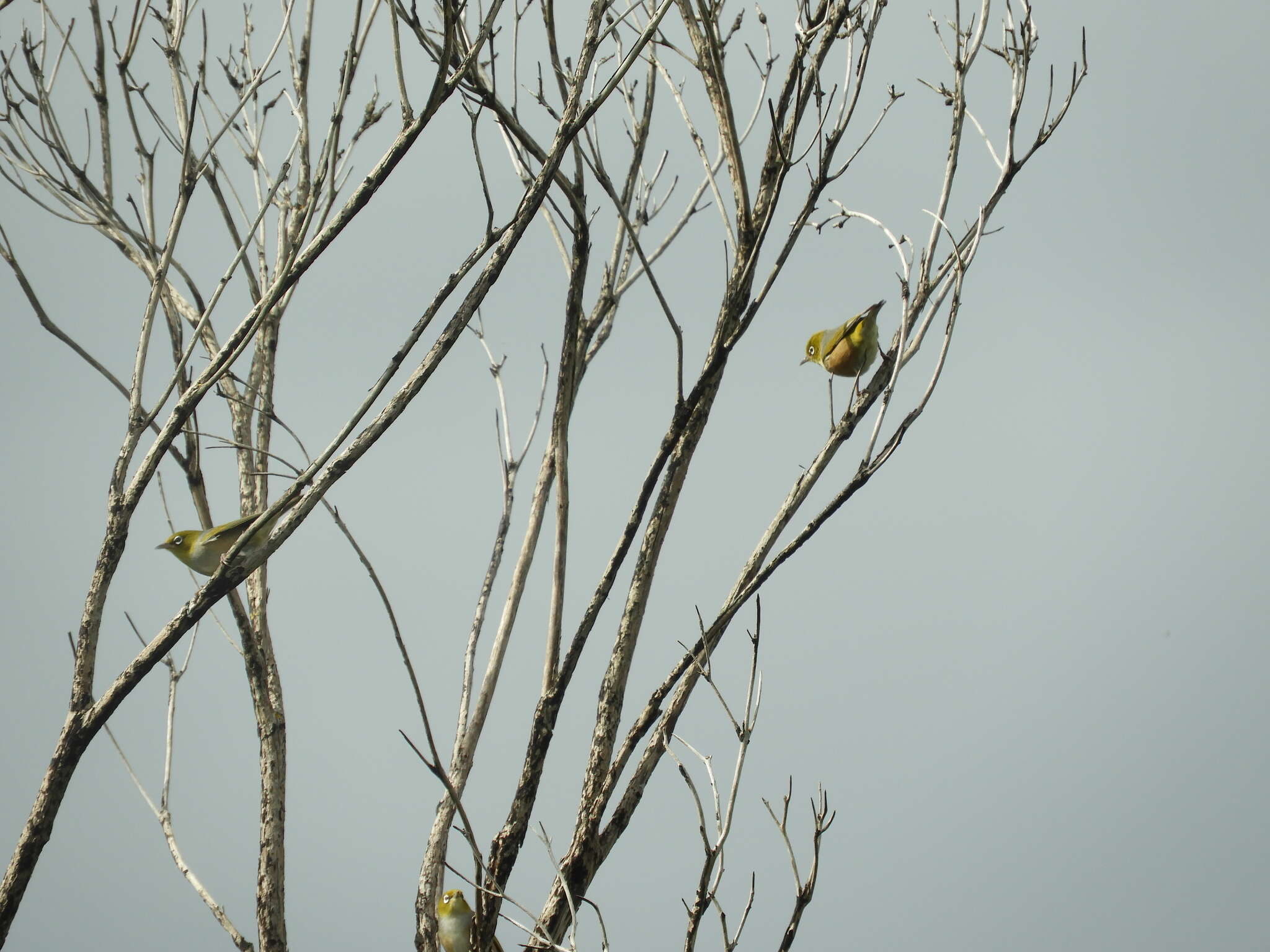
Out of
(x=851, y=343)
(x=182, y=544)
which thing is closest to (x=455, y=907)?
(x=182, y=544)

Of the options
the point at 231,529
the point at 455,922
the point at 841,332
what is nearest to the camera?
the point at 231,529

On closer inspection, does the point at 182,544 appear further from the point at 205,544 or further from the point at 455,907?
the point at 455,907

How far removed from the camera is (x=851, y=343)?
3.27 m

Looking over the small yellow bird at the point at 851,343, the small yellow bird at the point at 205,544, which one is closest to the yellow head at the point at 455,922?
the small yellow bird at the point at 205,544

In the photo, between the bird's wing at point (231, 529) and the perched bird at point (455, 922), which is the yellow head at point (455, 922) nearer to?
the perched bird at point (455, 922)

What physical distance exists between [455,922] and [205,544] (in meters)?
1.84

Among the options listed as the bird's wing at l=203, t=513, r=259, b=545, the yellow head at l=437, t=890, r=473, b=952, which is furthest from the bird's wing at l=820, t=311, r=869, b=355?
the yellow head at l=437, t=890, r=473, b=952

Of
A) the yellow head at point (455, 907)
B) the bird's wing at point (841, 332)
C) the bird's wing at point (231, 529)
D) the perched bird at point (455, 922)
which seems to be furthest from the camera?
the yellow head at point (455, 907)

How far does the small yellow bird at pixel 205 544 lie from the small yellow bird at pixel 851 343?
1.67 meters

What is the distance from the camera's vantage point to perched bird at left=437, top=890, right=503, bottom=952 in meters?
3.83

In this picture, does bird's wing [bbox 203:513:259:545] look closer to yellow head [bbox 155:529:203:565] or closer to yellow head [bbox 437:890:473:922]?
yellow head [bbox 155:529:203:565]

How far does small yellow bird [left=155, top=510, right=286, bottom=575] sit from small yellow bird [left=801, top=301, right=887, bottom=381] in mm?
1668

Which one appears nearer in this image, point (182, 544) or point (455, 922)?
point (182, 544)

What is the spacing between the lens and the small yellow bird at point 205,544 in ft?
9.27
